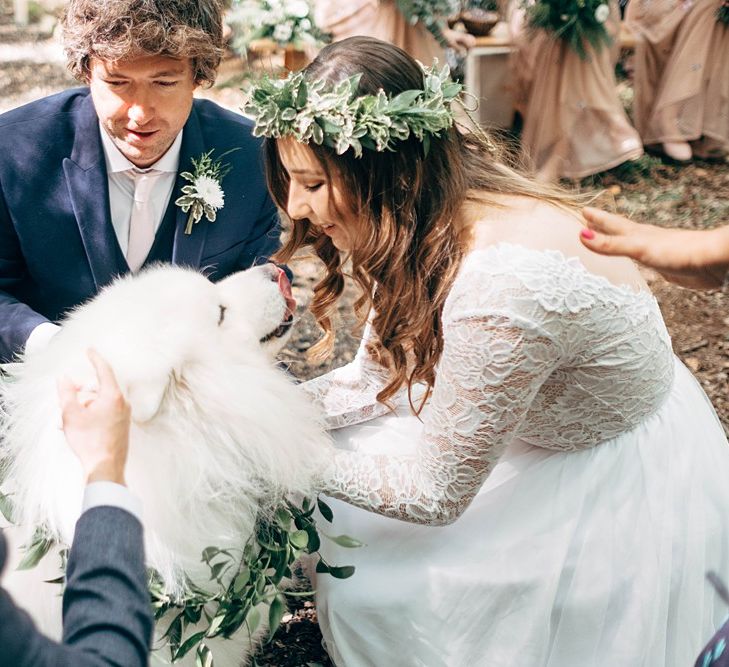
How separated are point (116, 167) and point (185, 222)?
0.26 meters

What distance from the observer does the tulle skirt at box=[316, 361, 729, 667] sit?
200 cm

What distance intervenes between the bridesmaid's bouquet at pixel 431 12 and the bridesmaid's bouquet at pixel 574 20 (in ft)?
1.76

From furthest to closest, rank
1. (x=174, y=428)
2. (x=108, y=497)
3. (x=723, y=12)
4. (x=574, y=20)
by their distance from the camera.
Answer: (x=723, y=12) → (x=574, y=20) → (x=174, y=428) → (x=108, y=497)

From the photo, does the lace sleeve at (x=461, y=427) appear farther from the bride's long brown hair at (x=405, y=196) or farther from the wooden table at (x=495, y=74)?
the wooden table at (x=495, y=74)

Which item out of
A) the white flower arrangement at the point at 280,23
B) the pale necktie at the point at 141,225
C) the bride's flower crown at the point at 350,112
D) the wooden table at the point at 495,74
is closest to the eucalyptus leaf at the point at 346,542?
the bride's flower crown at the point at 350,112

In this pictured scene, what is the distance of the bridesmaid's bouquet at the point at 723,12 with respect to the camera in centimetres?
571

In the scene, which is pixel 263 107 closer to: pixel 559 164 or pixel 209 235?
pixel 209 235

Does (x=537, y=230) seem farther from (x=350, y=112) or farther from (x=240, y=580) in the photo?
(x=240, y=580)

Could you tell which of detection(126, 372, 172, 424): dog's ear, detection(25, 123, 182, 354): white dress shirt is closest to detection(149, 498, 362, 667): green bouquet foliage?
detection(126, 372, 172, 424): dog's ear

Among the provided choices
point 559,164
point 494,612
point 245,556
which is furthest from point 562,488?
point 559,164

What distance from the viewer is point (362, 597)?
2.07 meters

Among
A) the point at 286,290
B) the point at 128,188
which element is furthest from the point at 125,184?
the point at 286,290

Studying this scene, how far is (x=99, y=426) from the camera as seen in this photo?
1.43 meters

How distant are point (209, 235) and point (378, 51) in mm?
1033
